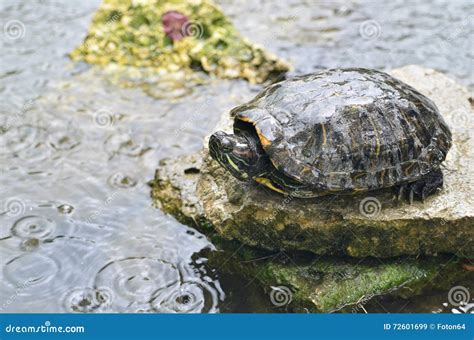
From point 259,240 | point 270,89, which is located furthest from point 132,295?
point 270,89

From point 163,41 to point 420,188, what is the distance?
17.3ft

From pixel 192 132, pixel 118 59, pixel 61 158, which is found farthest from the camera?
pixel 118 59

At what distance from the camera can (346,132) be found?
4.96 m

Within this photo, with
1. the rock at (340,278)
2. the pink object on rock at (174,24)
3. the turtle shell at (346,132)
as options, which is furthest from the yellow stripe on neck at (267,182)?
the pink object on rock at (174,24)

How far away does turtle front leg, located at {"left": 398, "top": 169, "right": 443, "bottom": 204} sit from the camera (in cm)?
527

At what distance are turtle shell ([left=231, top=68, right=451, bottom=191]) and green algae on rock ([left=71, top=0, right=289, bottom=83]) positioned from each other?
12.4 ft

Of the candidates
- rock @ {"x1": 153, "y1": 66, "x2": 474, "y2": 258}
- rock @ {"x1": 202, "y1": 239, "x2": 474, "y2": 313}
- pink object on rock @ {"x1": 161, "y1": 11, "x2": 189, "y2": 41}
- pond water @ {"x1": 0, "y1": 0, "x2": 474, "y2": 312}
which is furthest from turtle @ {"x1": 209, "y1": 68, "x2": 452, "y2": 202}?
pink object on rock @ {"x1": 161, "y1": 11, "x2": 189, "y2": 41}

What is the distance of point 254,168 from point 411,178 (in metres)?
1.34

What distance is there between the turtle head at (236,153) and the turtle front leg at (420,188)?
4.33 feet

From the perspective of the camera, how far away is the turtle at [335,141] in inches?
193

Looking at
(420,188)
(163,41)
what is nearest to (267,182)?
(420,188)

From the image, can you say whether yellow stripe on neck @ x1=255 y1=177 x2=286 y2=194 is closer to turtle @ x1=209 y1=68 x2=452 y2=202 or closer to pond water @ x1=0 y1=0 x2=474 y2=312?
turtle @ x1=209 y1=68 x2=452 y2=202

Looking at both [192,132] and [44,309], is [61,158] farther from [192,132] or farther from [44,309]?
[44,309]

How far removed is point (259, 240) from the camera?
17.8ft
